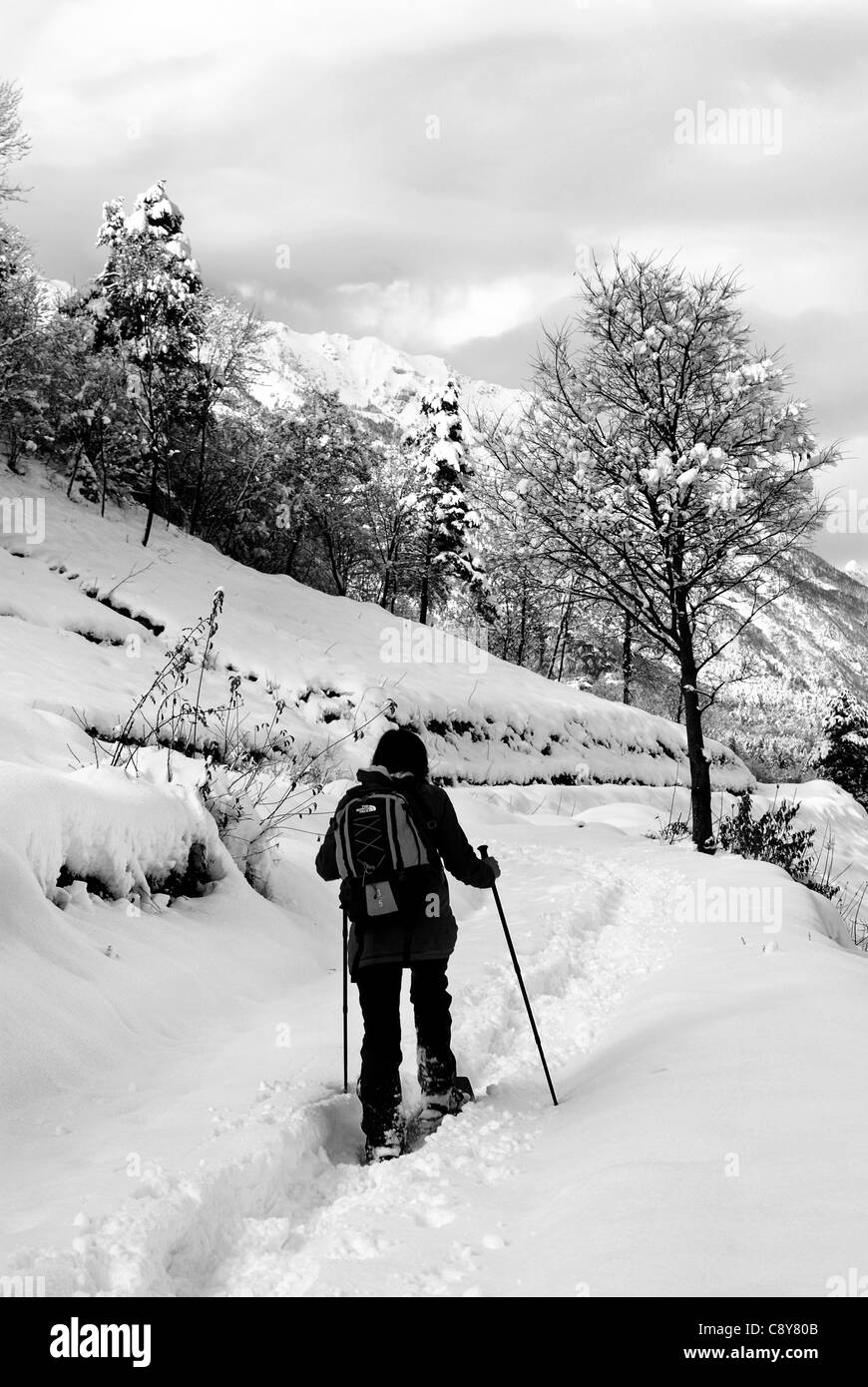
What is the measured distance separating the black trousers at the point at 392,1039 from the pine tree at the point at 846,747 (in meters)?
28.3

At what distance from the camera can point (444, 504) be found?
32.1 metres

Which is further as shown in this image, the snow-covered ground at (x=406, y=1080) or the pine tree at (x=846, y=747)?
the pine tree at (x=846, y=747)

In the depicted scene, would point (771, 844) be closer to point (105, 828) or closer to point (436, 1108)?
point (436, 1108)

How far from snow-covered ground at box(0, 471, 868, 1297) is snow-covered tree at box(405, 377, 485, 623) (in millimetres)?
24575

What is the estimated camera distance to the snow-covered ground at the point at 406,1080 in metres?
2.13

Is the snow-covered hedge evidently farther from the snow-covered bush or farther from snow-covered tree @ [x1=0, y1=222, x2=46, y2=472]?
snow-covered tree @ [x1=0, y1=222, x2=46, y2=472]

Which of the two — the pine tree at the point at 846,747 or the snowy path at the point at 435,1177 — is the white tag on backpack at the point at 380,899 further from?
the pine tree at the point at 846,747

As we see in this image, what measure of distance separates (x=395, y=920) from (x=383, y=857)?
30 cm

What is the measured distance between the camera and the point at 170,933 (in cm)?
482
